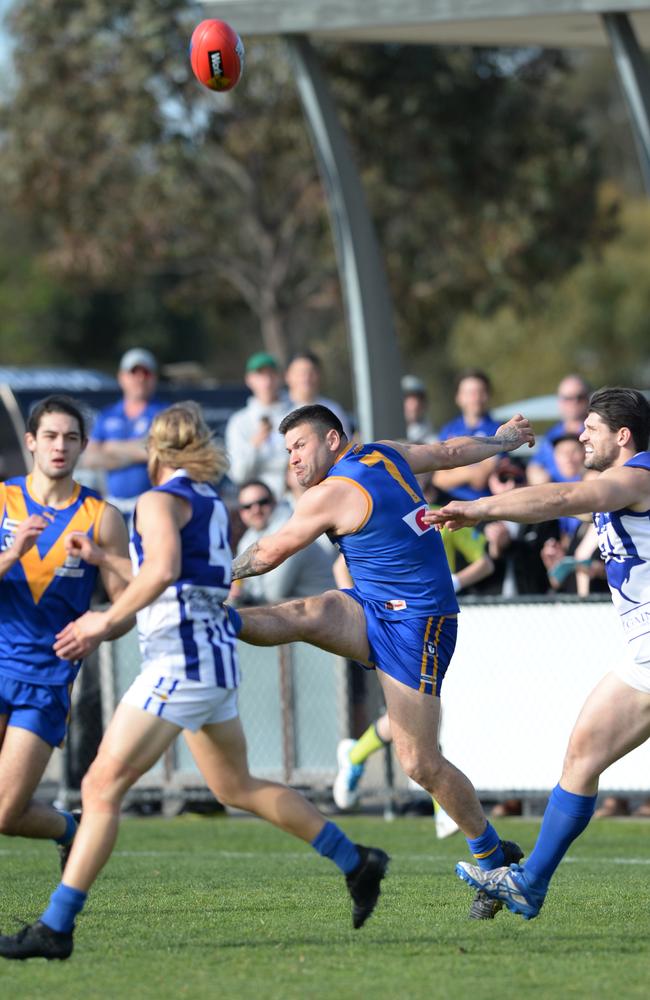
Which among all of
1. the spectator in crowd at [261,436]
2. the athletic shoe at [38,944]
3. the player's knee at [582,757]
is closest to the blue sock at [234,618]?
the athletic shoe at [38,944]

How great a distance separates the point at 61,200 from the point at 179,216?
7.12ft

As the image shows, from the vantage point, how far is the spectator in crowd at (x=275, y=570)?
12.1 meters

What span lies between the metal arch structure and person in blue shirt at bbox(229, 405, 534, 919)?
6.14 meters

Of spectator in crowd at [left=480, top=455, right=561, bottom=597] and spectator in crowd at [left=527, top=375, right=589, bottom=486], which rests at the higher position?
spectator in crowd at [left=527, top=375, right=589, bottom=486]

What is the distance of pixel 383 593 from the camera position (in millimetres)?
7305

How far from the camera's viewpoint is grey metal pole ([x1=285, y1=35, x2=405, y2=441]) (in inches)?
547

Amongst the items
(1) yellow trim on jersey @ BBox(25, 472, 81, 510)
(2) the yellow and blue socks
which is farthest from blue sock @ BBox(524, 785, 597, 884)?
(2) the yellow and blue socks

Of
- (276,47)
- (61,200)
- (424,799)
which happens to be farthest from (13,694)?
(61,200)

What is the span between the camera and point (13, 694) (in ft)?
24.0

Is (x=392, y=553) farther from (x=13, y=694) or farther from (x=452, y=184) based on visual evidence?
(x=452, y=184)

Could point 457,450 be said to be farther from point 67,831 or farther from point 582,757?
point 67,831

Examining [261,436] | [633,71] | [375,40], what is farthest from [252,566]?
[375,40]

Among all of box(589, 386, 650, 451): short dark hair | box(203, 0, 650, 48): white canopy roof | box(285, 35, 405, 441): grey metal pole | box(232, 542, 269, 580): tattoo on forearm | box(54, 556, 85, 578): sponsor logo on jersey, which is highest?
box(203, 0, 650, 48): white canopy roof

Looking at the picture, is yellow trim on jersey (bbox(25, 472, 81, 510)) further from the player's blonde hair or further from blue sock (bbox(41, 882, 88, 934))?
blue sock (bbox(41, 882, 88, 934))
